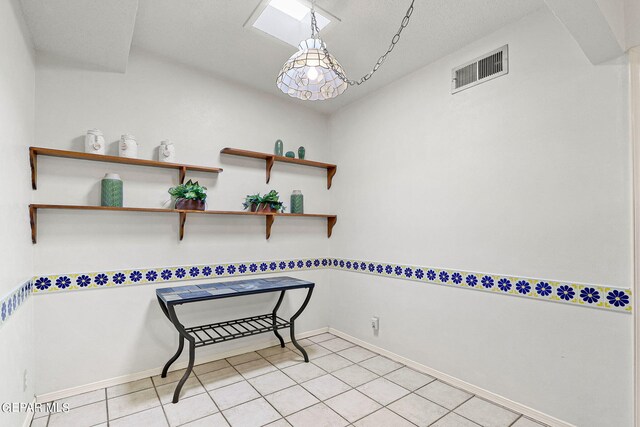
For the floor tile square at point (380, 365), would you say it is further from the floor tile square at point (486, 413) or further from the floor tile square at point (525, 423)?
the floor tile square at point (525, 423)

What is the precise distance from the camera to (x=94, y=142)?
221 centimetres

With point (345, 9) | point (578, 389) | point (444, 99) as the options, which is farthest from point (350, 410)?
point (345, 9)

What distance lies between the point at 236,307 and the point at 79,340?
1.16 meters

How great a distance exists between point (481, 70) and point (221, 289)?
8.48ft

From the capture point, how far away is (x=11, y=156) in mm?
1621

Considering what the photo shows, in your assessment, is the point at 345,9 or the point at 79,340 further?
the point at 79,340

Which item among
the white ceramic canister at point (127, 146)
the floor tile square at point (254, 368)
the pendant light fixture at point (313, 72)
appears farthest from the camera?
the floor tile square at point (254, 368)

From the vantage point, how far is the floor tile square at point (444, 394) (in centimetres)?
215

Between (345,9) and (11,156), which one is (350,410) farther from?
(345,9)

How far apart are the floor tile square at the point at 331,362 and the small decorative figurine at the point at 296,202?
1.43m

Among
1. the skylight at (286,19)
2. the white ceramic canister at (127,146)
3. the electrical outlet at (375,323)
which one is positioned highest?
the skylight at (286,19)

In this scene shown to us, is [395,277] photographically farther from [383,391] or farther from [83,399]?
[83,399]

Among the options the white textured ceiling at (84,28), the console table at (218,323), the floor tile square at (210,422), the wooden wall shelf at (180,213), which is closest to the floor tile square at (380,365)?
the console table at (218,323)

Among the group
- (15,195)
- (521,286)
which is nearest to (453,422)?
(521,286)
